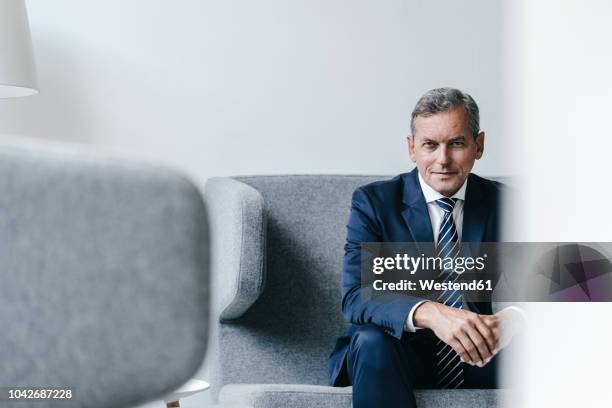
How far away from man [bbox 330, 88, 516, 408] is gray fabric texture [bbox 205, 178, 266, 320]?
19 centimetres

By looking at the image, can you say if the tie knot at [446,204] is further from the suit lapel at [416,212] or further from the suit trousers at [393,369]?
the suit trousers at [393,369]

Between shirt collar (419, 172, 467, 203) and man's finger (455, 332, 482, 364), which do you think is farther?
shirt collar (419, 172, 467, 203)

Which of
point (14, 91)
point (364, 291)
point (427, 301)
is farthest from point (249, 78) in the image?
point (427, 301)

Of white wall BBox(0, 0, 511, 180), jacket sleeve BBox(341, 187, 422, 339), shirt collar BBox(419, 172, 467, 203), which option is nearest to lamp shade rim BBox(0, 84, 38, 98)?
white wall BBox(0, 0, 511, 180)

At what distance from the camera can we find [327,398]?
1267 mm

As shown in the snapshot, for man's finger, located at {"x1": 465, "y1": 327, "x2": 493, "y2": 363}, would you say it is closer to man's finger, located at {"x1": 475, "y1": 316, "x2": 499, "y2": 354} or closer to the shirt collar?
man's finger, located at {"x1": 475, "y1": 316, "x2": 499, "y2": 354}

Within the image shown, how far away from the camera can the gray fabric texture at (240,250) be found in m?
1.49

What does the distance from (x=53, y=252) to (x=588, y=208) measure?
0.41 meters

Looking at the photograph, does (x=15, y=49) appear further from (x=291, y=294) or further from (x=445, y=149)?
(x=445, y=149)

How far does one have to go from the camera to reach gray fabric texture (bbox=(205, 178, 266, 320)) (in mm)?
1494

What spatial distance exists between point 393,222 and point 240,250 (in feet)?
1.03

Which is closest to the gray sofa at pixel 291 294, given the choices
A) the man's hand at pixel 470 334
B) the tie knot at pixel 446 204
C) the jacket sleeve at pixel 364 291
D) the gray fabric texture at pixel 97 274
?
the jacket sleeve at pixel 364 291

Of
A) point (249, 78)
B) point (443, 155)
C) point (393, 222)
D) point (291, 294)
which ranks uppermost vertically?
point (249, 78)

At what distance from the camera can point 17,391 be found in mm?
209
